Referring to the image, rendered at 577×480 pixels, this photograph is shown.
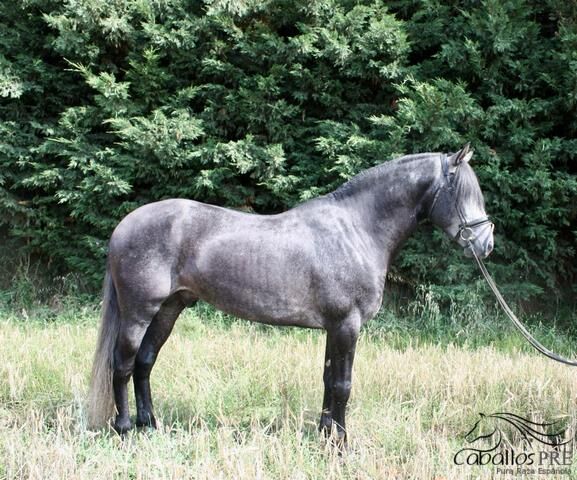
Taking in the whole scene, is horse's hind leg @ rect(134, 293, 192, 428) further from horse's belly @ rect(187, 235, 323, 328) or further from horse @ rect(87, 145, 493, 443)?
horse's belly @ rect(187, 235, 323, 328)

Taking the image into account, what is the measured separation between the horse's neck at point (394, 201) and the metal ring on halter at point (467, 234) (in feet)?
0.92

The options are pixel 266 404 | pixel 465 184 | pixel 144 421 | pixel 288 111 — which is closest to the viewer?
pixel 465 184

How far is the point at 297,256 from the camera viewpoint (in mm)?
3482

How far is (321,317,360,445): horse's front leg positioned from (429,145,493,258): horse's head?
85 centimetres

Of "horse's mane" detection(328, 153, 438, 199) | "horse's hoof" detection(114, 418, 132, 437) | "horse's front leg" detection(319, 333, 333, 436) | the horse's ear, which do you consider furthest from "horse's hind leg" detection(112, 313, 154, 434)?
the horse's ear

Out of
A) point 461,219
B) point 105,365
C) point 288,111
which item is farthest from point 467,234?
point 288,111

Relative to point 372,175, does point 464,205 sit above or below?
below

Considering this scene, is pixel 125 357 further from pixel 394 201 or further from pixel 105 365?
pixel 394 201

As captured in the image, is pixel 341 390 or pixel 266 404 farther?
pixel 266 404

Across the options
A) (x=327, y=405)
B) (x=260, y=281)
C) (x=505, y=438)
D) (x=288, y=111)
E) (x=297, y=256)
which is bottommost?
(x=505, y=438)

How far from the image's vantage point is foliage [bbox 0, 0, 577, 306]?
6637 mm

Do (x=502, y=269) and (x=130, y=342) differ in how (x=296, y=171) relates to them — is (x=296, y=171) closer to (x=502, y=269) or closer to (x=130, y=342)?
(x=502, y=269)

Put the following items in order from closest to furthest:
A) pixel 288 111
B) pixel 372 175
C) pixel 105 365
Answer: pixel 372 175 → pixel 105 365 → pixel 288 111

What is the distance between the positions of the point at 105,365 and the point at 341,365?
1593 mm
